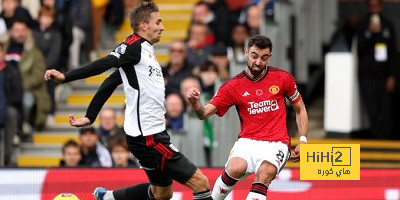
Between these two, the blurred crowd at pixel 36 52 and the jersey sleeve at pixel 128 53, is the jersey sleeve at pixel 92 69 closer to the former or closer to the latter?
the jersey sleeve at pixel 128 53

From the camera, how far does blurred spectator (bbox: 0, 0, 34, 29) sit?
21219 mm

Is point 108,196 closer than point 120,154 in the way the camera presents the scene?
Yes

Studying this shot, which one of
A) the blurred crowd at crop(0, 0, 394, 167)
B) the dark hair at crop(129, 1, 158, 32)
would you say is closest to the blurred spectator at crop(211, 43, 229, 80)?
the blurred crowd at crop(0, 0, 394, 167)

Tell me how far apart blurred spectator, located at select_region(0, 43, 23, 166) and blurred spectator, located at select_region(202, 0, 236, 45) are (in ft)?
9.52

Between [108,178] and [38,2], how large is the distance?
7.13m

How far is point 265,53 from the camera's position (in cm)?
1430

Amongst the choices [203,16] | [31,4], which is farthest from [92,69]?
[31,4]

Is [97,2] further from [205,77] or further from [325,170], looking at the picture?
[325,170]

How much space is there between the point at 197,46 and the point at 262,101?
6.47 meters

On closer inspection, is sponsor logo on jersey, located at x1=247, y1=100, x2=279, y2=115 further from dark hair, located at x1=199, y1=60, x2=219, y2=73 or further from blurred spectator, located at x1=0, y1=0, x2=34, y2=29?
blurred spectator, located at x1=0, y1=0, x2=34, y2=29

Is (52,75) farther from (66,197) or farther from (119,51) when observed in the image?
(66,197)

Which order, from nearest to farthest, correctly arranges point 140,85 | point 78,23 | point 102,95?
point 140,85
point 102,95
point 78,23

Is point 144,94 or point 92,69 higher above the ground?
point 92,69

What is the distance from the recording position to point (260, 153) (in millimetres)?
14359
